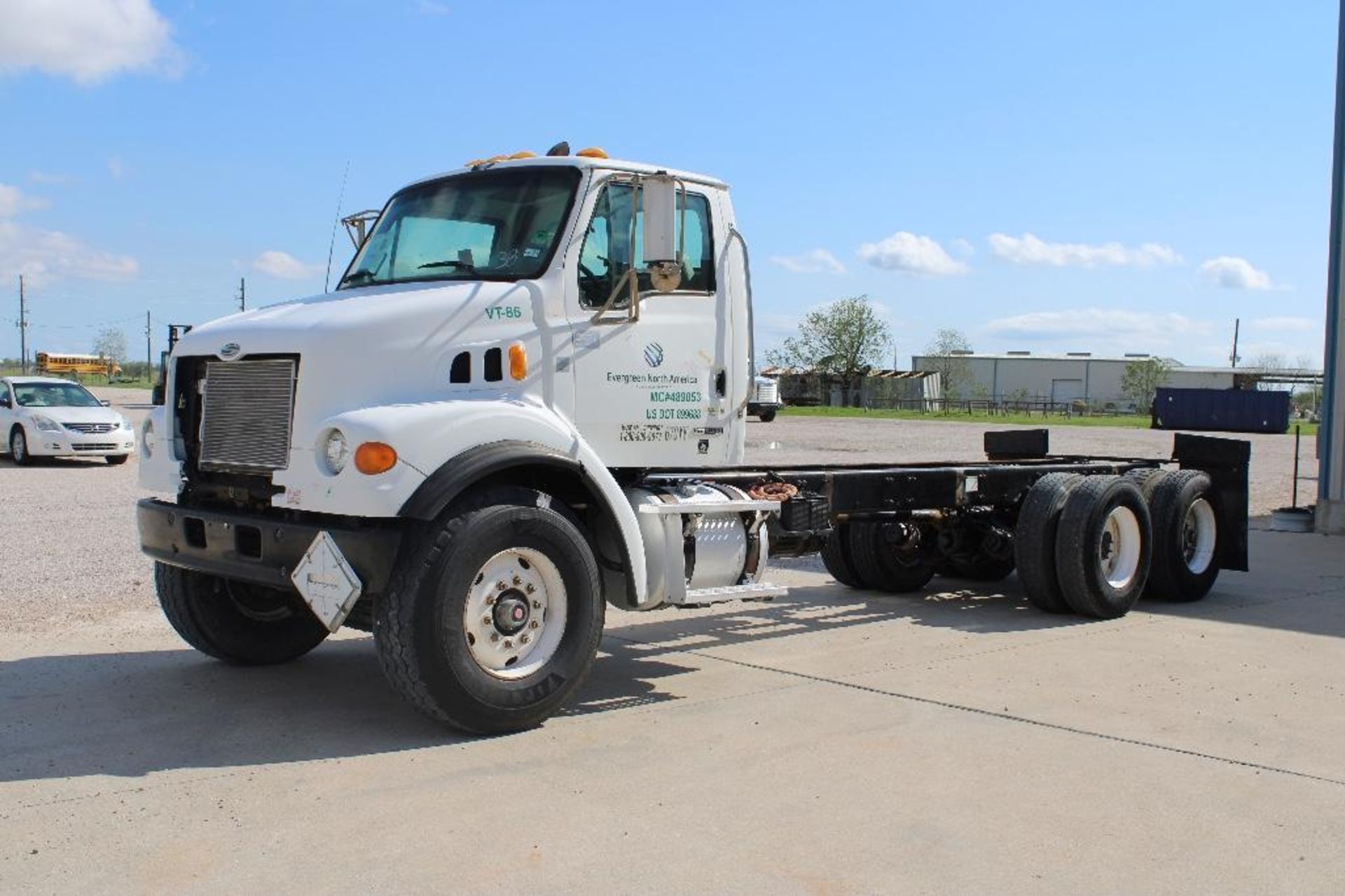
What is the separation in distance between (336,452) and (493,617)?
1102 mm

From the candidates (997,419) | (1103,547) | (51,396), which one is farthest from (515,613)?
(997,419)

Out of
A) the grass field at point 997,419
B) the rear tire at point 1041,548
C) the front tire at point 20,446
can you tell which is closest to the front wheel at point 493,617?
the rear tire at point 1041,548

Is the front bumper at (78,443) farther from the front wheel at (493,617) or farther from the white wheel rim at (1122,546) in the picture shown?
the front wheel at (493,617)

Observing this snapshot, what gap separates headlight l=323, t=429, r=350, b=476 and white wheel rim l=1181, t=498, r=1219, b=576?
7.81 meters

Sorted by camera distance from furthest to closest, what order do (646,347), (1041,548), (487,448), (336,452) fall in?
(1041,548), (646,347), (487,448), (336,452)

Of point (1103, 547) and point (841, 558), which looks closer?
point (1103, 547)

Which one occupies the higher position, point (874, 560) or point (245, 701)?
point (874, 560)

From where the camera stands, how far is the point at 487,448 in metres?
6.15

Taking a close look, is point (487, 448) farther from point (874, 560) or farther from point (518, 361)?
point (874, 560)

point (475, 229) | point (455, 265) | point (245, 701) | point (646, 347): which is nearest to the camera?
point (245, 701)

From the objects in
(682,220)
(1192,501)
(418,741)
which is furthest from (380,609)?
(1192,501)

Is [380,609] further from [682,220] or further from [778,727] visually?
[682,220]

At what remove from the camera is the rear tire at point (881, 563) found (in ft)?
35.9

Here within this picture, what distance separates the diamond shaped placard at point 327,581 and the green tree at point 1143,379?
92376 millimetres
